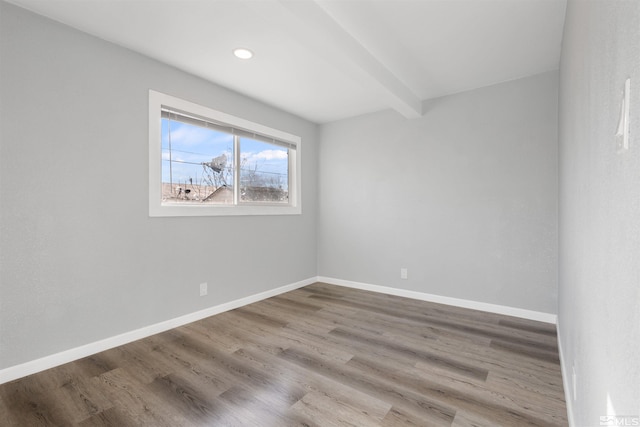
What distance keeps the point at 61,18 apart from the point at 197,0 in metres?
1.09

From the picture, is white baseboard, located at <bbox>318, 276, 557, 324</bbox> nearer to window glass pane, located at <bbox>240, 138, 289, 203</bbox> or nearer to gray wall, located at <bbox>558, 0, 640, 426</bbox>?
window glass pane, located at <bbox>240, 138, 289, 203</bbox>

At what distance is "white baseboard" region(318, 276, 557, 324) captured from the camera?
9.89 ft

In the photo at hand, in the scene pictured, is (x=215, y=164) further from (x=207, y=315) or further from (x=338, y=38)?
(x=338, y=38)

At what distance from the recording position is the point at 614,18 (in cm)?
70

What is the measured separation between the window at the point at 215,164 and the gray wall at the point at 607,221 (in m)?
3.03

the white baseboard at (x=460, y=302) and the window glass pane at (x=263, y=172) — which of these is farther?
the window glass pane at (x=263, y=172)

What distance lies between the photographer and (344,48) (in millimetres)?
2297

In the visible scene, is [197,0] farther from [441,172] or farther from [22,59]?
[441,172]

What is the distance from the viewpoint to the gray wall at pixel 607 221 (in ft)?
1.84

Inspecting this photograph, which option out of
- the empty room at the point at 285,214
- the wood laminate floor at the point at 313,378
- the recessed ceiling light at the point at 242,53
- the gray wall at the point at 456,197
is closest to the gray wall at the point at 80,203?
the empty room at the point at 285,214

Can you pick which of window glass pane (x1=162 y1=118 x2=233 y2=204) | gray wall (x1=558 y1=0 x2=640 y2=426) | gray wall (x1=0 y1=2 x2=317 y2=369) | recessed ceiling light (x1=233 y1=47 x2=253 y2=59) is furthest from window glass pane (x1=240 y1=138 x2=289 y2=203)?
gray wall (x1=558 y1=0 x2=640 y2=426)

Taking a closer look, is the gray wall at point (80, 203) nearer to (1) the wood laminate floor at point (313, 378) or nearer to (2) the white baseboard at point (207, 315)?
(2) the white baseboard at point (207, 315)

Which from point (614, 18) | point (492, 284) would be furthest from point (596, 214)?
point (492, 284)

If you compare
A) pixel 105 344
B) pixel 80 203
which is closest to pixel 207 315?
Answer: pixel 105 344
